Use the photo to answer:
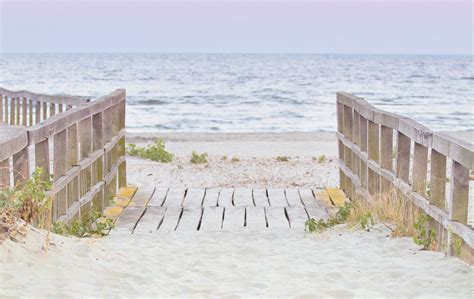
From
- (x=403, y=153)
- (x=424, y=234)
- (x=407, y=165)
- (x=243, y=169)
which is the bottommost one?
(x=243, y=169)

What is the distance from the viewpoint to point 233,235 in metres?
7.89

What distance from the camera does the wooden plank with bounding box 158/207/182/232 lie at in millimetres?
8320

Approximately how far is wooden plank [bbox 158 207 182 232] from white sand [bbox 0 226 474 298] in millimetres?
839

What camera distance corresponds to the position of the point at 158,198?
10.1 meters

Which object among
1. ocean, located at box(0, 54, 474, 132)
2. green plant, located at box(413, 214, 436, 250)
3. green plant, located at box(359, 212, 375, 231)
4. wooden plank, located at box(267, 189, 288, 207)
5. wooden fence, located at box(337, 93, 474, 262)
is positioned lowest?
ocean, located at box(0, 54, 474, 132)

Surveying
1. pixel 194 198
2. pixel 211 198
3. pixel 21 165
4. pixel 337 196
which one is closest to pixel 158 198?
pixel 194 198

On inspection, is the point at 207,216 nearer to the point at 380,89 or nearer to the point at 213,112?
the point at 213,112

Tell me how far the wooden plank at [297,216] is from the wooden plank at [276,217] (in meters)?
0.06

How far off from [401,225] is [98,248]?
2.74 metres

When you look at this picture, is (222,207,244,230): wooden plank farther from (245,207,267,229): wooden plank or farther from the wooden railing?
the wooden railing

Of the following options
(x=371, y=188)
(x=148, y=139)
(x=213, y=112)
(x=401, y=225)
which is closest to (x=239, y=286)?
(x=401, y=225)

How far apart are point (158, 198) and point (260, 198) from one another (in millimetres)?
1290

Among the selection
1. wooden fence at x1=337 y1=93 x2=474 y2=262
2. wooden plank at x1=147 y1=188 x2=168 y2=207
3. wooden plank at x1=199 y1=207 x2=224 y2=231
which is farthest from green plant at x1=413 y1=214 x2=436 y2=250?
wooden plank at x1=147 y1=188 x2=168 y2=207

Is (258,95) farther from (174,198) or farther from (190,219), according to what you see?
(190,219)
